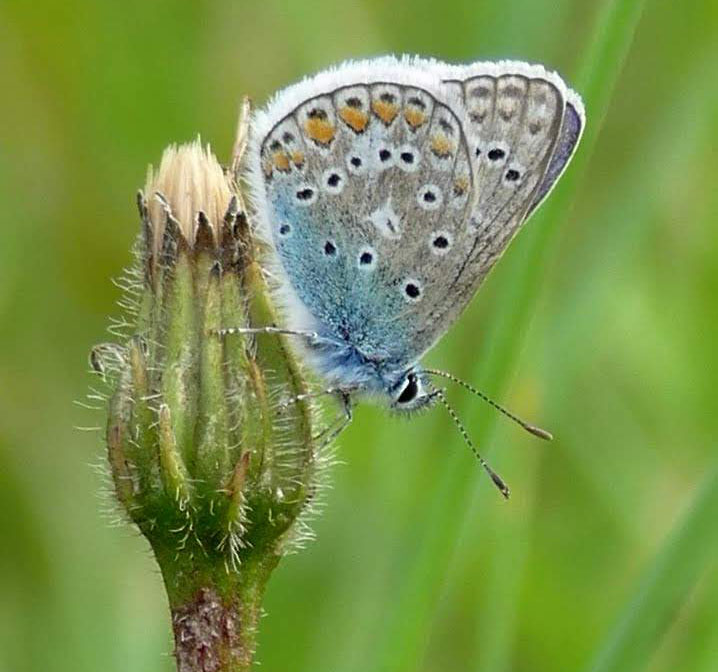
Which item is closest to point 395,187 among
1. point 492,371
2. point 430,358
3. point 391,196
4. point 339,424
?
point 391,196

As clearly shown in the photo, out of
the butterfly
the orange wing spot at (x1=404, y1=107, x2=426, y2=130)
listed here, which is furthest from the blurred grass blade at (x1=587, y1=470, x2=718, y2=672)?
the orange wing spot at (x1=404, y1=107, x2=426, y2=130)

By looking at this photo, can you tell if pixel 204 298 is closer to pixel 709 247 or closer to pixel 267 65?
pixel 709 247

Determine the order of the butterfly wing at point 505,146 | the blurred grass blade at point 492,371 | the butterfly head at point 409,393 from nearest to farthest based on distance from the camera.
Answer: the blurred grass blade at point 492,371 → the butterfly wing at point 505,146 → the butterfly head at point 409,393

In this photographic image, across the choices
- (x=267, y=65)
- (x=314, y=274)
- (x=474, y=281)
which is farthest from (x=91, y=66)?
(x=474, y=281)

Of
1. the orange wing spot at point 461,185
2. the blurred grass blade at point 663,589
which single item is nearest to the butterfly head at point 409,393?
the orange wing spot at point 461,185

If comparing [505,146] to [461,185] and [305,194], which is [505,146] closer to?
[461,185]

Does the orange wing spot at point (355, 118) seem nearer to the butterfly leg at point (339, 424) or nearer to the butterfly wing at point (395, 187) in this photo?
the butterfly wing at point (395, 187)

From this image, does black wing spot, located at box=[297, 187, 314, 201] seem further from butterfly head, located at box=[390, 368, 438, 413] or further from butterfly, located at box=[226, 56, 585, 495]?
butterfly head, located at box=[390, 368, 438, 413]
